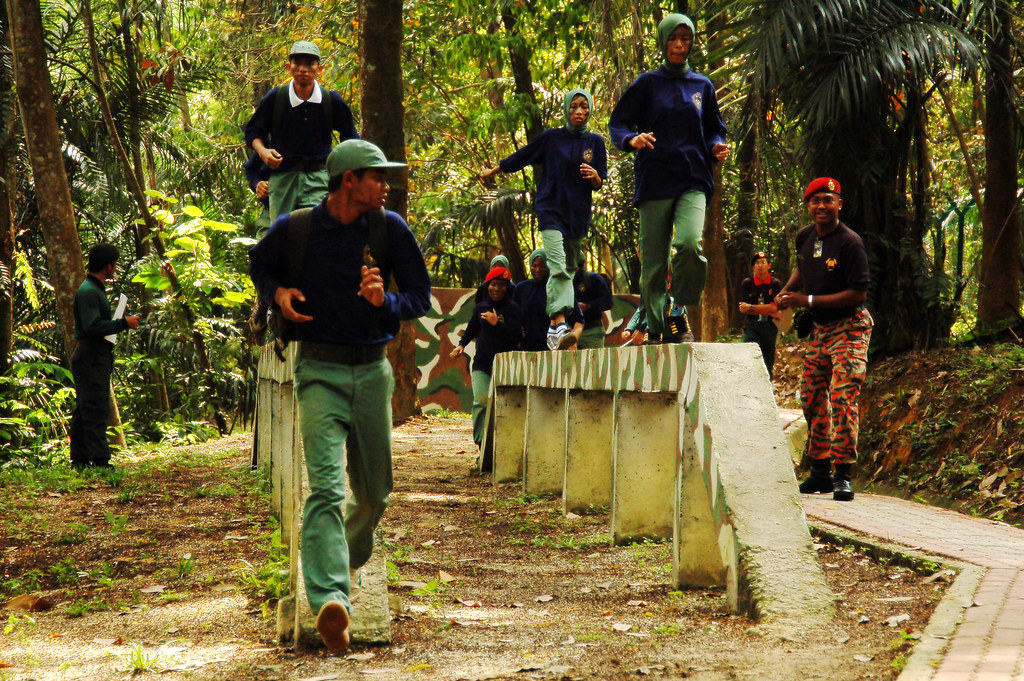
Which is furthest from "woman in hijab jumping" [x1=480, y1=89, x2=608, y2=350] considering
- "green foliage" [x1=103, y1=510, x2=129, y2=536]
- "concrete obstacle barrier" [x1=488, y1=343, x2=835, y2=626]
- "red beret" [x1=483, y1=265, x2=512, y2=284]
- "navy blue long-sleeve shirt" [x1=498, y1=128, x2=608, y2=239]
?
"green foliage" [x1=103, y1=510, x2=129, y2=536]

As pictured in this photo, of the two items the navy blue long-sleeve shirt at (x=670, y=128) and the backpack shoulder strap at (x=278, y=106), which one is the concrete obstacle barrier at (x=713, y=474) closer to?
the navy blue long-sleeve shirt at (x=670, y=128)

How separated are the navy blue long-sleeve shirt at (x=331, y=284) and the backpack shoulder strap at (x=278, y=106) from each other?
273 cm

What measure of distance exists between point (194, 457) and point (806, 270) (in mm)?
8334

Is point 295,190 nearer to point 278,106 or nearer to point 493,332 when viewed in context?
point 278,106

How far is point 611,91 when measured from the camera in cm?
1345

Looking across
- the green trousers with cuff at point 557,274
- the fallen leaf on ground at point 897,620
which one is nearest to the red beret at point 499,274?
the green trousers with cuff at point 557,274

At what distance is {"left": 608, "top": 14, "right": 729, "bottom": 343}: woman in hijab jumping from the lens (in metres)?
6.60

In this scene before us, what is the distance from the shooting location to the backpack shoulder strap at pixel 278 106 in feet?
23.1

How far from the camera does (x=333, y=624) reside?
13.6ft

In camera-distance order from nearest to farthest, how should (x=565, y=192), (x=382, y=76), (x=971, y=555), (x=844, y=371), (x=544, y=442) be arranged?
(x=971, y=555)
(x=844, y=371)
(x=565, y=192)
(x=544, y=442)
(x=382, y=76)

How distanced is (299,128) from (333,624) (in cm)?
399

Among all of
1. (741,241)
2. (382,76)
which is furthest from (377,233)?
(741,241)

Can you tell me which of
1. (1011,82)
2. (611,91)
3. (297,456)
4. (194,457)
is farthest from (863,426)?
(194,457)

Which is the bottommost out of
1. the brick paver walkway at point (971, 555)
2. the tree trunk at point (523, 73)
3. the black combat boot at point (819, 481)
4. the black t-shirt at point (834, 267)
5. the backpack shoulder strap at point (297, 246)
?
the brick paver walkway at point (971, 555)
